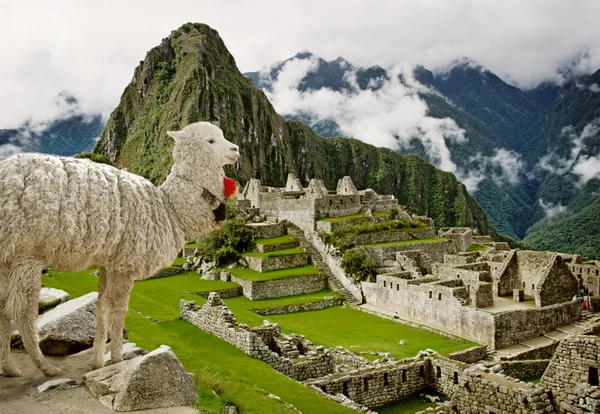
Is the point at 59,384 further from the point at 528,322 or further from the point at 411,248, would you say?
the point at 411,248

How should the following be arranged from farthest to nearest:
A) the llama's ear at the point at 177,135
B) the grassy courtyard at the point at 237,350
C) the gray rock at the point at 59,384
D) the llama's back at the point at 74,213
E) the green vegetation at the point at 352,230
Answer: the green vegetation at the point at 352,230 < the grassy courtyard at the point at 237,350 < the llama's ear at the point at 177,135 < the gray rock at the point at 59,384 < the llama's back at the point at 74,213

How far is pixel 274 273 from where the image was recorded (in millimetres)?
26797

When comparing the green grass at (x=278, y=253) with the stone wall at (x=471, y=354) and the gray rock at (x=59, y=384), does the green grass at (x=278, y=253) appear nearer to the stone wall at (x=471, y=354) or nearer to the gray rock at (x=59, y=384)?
the stone wall at (x=471, y=354)

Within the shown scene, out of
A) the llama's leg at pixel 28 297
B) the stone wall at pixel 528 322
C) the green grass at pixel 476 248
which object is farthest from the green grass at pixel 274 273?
the llama's leg at pixel 28 297

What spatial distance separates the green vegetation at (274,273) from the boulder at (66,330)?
18.7m

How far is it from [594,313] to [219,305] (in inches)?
637

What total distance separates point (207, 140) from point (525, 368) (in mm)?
11427

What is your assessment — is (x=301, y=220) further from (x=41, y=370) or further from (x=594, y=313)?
(x=41, y=370)

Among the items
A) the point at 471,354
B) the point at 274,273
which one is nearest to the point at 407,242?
the point at 274,273

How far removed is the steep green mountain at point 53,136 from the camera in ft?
78.6

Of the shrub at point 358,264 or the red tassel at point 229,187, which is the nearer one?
the red tassel at point 229,187

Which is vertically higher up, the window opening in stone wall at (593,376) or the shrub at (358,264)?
the shrub at (358,264)

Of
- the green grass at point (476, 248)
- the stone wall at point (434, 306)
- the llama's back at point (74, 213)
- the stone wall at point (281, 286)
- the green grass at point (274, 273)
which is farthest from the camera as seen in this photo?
the green grass at point (476, 248)

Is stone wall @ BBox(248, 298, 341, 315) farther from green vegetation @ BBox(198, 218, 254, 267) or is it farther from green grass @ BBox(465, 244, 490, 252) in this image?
green grass @ BBox(465, 244, 490, 252)
